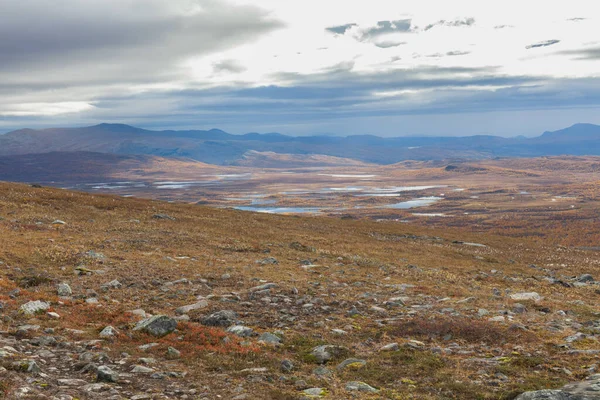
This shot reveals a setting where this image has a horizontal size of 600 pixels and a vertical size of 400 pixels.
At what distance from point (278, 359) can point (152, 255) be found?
1753 centimetres

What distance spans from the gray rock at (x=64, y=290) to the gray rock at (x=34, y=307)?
1.94 meters

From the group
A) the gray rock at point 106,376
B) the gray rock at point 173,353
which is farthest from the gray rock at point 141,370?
the gray rock at point 173,353

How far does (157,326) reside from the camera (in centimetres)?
1512

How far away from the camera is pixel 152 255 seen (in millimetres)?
28688

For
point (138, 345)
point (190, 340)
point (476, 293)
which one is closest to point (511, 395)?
point (190, 340)

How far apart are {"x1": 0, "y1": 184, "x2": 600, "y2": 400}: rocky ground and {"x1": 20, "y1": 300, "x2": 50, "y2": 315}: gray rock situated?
0.04 meters

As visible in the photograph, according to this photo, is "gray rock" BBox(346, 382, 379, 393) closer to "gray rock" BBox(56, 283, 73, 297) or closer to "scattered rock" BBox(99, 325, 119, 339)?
"scattered rock" BBox(99, 325, 119, 339)

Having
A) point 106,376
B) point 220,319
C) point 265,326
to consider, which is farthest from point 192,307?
point 106,376

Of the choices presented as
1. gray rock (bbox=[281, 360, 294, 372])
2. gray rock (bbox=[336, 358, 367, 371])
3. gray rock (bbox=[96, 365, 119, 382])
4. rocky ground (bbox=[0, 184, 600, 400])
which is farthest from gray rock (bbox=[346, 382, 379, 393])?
gray rock (bbox=[96, 365, 119, 382])

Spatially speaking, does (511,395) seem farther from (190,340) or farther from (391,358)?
(190,340)

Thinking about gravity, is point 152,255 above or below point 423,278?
above

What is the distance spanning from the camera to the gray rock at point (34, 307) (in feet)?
Result: 51.7

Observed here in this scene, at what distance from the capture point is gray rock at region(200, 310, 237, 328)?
16.5 metres

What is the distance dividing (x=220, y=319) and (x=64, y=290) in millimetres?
6986
